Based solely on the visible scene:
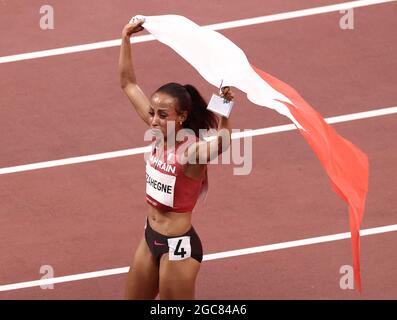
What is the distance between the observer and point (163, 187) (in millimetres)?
9375

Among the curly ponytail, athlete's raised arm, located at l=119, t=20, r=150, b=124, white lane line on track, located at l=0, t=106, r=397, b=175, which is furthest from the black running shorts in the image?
white lane line on track, located at l=0, t=106, r=397, b=175

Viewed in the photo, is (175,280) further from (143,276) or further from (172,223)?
(172,223)

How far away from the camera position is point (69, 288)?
11000mm

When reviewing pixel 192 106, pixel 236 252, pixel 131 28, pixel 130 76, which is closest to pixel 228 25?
pixel 236 252

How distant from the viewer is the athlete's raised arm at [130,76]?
9.76 metres

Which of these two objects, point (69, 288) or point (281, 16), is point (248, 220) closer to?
point (69, 288)

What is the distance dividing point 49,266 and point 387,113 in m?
4.11

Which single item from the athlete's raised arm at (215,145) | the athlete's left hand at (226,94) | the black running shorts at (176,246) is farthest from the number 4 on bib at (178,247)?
the athlete's left hand at (226,94)

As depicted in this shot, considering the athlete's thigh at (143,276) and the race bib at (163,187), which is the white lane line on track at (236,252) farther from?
the race bib at (163,187)

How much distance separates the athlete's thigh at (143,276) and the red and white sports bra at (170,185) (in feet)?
1.29

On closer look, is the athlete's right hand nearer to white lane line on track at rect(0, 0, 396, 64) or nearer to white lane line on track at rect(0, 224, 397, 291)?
white lane line on track at rect(0, 224, 397, 291)

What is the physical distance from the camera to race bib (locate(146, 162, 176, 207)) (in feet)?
30.7

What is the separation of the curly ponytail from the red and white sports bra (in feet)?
0.84

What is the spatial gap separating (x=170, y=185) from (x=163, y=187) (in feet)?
0.17
